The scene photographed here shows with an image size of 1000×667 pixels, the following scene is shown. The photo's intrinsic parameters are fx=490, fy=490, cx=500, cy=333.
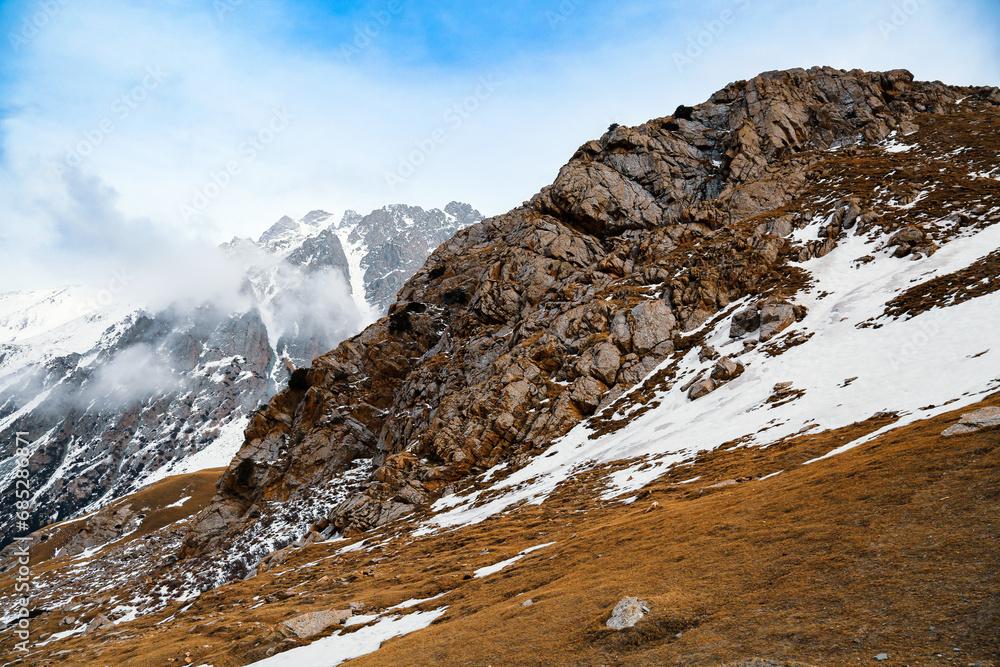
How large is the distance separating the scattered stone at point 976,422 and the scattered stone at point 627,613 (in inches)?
611

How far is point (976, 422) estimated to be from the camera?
19.6 metres

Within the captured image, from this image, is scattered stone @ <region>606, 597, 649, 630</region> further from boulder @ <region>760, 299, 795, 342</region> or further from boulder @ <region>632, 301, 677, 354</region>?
boulder @ <region>632, 301, 677, 354</region>

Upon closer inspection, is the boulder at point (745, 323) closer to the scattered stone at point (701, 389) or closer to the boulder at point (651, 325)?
the boulder at point (651, 325)

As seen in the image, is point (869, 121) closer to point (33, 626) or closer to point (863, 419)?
point (863, 419)

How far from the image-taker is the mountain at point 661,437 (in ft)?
45.6

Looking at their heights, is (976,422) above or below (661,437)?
above

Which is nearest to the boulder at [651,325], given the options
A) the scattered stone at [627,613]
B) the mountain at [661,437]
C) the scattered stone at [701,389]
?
the mountain at [661,437]

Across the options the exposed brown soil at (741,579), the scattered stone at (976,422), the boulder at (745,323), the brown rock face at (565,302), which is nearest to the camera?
the exposed brown soil at (741,579)

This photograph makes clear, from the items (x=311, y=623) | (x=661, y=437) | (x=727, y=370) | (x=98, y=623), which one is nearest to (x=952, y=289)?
(x=727, y=370)

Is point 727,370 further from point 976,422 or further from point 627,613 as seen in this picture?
point 627,613

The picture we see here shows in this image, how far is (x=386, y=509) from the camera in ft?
184

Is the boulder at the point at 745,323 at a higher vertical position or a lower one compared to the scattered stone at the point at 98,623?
higher

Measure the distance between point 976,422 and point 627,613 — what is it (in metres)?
17.0

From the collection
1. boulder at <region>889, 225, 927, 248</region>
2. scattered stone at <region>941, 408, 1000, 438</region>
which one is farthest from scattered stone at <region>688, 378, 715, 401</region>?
boulder at <region>889, 225, 927, 248</region>
